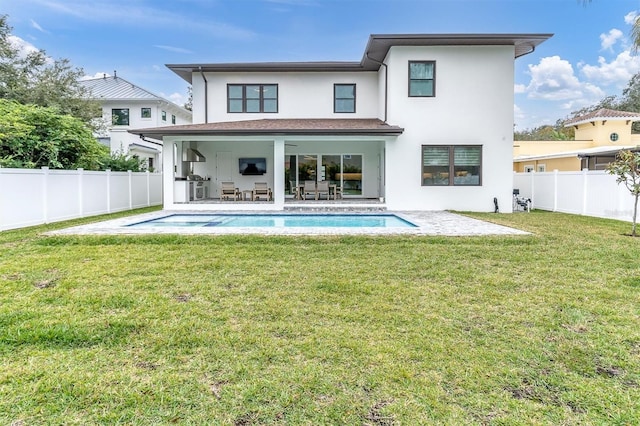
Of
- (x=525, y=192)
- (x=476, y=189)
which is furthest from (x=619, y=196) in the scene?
(x=525, y=192)

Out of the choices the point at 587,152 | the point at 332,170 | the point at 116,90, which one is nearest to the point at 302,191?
the point at 332,170

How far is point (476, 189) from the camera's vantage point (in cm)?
1520

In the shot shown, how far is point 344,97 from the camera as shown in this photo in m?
18.0

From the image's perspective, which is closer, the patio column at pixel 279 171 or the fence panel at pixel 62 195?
the fence panel at pixel 62 195

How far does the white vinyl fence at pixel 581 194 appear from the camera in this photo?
12.3 meters

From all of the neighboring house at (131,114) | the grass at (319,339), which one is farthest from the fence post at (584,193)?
the neighboring house at (131,114)

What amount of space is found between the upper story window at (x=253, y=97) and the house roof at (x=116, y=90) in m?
12.7

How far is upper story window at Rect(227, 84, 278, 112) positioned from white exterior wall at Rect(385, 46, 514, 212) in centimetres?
560

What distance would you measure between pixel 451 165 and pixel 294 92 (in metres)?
7.69

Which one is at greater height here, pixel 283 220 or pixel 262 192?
pixel 262 192

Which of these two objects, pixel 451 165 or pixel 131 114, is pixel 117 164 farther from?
pixel 451 165

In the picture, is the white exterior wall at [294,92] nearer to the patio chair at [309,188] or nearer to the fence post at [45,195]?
the patio chair at [309,188]

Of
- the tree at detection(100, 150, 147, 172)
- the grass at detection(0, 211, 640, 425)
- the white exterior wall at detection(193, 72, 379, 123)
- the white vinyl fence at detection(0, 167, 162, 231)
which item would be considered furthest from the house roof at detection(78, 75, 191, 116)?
the grass at detection(0, 211, 640, 425)

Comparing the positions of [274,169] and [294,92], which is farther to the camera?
[294,92]
